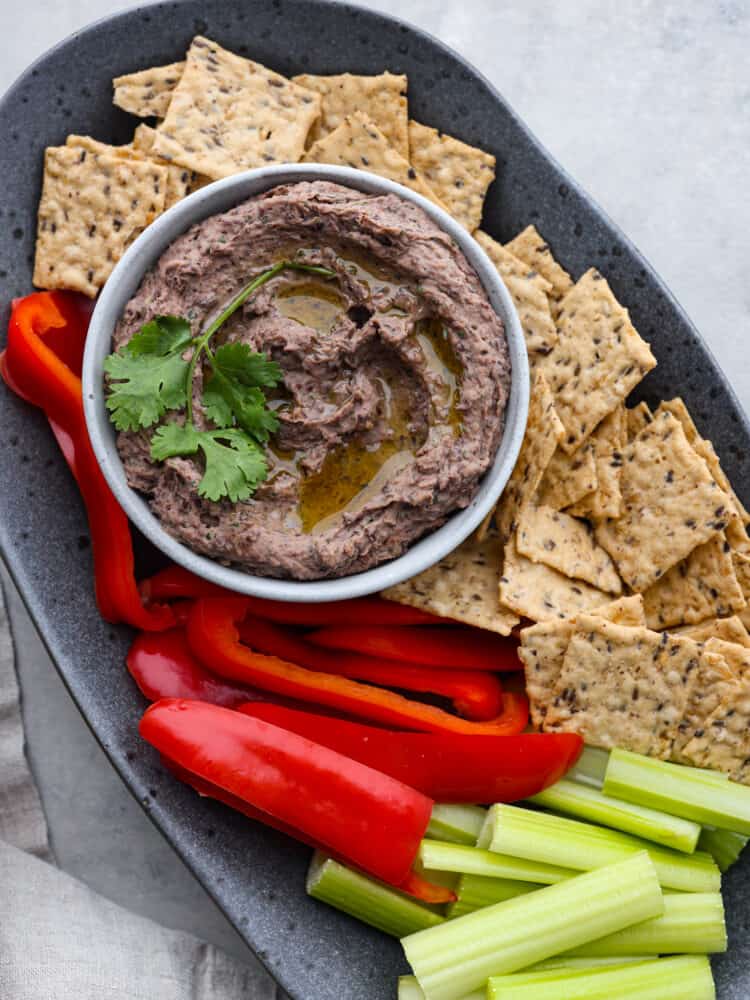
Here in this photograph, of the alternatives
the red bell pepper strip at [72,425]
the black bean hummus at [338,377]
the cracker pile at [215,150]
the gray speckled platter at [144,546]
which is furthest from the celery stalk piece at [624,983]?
the cracker pile at [215,150]

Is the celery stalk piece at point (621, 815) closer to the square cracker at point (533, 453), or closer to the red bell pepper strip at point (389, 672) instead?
the red bell pepper strip at point (389, 672)

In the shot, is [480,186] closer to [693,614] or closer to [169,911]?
[693,614]

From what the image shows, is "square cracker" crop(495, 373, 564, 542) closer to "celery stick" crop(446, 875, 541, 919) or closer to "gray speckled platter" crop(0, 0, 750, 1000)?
"gray speckled platter" crop(0, 0, 750, 1000)

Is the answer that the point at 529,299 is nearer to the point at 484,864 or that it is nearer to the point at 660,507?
the point at 660,507

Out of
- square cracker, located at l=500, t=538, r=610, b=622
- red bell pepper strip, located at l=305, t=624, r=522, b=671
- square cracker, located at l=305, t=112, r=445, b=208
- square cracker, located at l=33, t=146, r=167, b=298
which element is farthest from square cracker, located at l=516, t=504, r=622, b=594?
square cracker, located at l=33, t=146, r=167, b=298

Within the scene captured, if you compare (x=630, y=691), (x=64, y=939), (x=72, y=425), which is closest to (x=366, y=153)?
(x=72, y=425)
